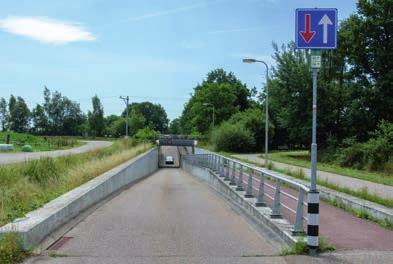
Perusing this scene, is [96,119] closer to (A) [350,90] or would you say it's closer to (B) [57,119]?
(B) [57,119]

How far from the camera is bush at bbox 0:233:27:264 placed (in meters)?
7.34

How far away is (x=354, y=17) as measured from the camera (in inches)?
2125

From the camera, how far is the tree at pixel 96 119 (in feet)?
566

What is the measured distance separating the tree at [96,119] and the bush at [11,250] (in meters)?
167

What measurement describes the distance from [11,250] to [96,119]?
6623 inches

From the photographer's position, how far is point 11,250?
751 cm

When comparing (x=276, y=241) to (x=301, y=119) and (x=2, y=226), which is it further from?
(x=301, y=119)

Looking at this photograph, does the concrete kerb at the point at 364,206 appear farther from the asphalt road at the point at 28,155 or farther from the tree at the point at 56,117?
the tree at the point at 56,117

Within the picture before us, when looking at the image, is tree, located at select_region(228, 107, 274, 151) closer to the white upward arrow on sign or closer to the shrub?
the shrub

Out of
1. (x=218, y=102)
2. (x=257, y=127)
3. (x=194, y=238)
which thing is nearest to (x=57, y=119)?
(x=218, y=102)

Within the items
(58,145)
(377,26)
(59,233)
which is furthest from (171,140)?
(59,233)

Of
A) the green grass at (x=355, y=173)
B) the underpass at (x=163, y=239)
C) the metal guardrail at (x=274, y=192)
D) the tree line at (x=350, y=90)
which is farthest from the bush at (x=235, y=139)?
the underpass at (x=163, y=239)

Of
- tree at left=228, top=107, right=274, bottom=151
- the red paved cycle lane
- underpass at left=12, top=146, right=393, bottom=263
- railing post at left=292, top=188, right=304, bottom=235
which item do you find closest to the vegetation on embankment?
underpass at left=12, top=146, right=393, bottom=263

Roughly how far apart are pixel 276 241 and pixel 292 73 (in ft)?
161
